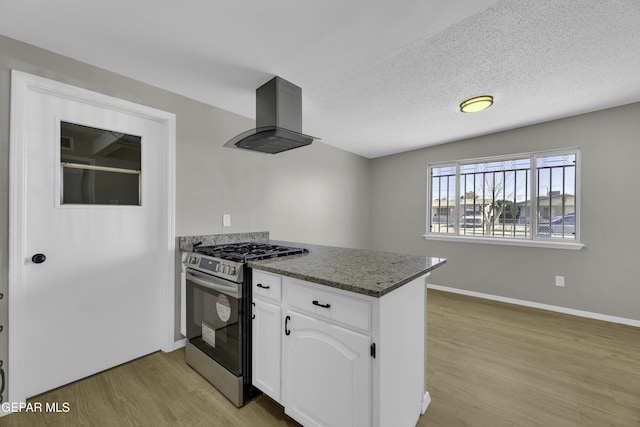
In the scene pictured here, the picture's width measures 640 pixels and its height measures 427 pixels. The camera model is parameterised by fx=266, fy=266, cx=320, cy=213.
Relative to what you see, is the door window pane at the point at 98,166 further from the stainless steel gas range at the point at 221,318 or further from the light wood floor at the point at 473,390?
the light wood floor at the point at 473,390

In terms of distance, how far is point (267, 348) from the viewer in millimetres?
1577

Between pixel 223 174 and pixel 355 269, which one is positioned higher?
pixel 223 174

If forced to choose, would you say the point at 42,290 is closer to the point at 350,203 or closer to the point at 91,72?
the point at 91,72

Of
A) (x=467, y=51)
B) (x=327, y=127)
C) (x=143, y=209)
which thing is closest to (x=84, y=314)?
(x=143, y=209)

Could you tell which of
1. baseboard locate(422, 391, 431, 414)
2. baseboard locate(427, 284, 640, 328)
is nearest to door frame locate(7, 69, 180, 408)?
baseboard locate(422, 391, 431, 414)

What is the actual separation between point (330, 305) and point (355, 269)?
261 millimetres

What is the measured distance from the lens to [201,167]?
247 cm

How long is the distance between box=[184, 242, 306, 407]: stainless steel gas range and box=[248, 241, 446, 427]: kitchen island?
0.25 ft

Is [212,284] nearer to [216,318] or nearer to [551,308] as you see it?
[216,318]

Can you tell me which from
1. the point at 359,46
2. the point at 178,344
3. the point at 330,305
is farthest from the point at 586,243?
Result: the point at 178,344

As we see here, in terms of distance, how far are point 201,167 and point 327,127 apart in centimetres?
162

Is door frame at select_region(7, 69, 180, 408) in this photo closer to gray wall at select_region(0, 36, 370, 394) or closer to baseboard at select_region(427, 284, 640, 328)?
gray wall at select_region(0, 36, 370, 394)

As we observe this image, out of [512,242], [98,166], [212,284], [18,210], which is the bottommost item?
[212,284]

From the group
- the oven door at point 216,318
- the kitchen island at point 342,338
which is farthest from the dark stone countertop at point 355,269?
the oven door at point 216,318
